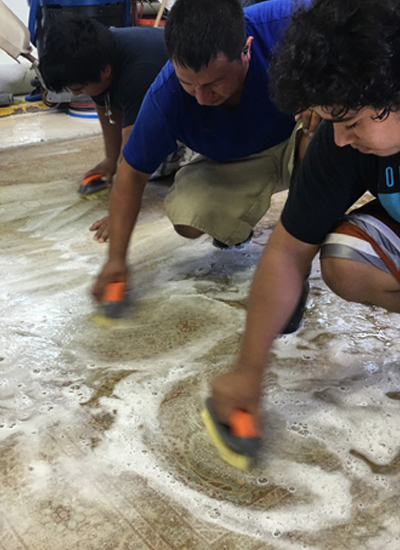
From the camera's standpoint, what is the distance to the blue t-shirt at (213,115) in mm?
1469

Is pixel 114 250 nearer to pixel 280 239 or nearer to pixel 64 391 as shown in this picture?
pixel 64 391

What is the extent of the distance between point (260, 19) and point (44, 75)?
0.83 metres

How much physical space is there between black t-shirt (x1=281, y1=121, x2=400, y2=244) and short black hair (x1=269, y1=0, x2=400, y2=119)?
228 millimetres

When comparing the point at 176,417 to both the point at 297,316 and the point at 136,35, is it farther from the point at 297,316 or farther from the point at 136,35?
the point at 136,35

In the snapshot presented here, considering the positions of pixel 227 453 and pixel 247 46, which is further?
pixel 247 46

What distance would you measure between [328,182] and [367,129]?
0.21 m

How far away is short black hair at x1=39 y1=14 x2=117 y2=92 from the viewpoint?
190cm

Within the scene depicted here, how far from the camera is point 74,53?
6.22ft

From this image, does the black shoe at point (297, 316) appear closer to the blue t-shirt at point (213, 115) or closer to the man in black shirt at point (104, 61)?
the blue t-shirt at point (213, 115)

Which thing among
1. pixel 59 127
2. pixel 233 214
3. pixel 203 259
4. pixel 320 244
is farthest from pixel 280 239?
pixel 59 127

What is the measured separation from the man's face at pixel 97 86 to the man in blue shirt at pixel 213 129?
49 centimetres

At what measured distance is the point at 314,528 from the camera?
0.95 m

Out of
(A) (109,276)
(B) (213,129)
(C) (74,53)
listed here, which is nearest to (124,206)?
(A) (109,276)

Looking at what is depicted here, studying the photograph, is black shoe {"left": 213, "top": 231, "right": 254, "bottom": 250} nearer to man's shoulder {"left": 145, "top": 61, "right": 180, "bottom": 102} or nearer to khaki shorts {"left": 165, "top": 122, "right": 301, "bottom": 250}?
khaki shorts {"left": 165, "top": 122, "right": 301, "bottom": 250}
